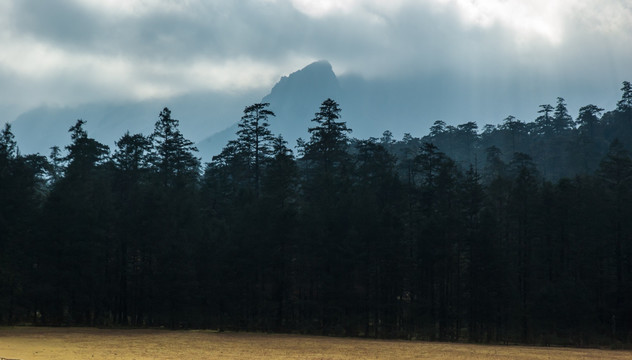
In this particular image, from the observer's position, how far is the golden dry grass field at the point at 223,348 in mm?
24766

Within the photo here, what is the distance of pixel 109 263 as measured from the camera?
4766cm

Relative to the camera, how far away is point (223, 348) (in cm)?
2814

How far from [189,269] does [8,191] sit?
16.8 m

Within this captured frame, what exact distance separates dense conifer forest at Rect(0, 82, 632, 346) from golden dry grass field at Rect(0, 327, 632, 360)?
6229mm

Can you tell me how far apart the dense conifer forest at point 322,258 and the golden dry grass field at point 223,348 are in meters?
6.23

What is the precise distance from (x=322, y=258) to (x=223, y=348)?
13969 mm

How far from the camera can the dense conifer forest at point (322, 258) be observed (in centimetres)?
4050

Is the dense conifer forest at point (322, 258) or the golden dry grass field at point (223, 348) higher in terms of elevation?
the dense conifer forest at point (322, 258)

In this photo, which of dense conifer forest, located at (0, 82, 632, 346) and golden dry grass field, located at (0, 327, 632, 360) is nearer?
golden dry grass field, located at (0, 327, 632, 360)

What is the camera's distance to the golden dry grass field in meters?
24.8

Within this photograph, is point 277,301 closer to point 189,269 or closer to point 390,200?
point 189,269

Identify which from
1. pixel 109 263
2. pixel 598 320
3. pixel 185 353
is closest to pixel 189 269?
pixel 109 263

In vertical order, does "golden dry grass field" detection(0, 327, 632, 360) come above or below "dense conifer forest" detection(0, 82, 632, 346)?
below

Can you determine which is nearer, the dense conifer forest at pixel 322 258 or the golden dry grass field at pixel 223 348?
the golden dry grass field at pixel 223 348
